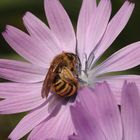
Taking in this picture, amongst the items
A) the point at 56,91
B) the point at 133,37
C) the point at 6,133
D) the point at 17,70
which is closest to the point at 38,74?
the point at 17,70

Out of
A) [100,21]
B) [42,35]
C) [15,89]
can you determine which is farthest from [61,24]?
[15,89]

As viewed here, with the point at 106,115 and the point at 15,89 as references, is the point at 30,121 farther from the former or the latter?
the point at 106,115

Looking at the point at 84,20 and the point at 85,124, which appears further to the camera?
the point at 84,20

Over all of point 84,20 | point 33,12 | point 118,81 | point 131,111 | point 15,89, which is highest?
point 33,12

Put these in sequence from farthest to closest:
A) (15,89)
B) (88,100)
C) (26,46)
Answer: (26,46) → (15,89) → (88,100)

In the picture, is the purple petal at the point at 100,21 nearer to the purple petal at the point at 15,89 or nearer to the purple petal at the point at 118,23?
the purple petal at the point at 118,23

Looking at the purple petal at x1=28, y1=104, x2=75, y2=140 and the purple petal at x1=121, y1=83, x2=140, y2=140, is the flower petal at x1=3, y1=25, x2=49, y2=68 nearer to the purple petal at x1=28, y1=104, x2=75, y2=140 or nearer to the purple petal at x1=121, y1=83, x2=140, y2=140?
the purple petal at x1=28, y1=104, x2=75, y2=140

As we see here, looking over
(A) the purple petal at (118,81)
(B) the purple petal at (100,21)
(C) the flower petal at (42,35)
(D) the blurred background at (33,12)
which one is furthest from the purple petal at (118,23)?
(D) the blurred background at (33,12)
